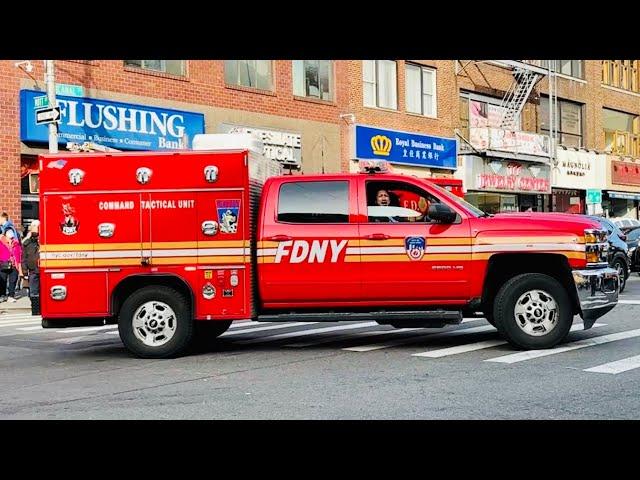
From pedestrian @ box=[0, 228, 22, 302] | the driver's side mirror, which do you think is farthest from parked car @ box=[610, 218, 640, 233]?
the driver's side mirror

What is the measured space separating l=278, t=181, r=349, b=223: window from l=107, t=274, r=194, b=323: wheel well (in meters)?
1.41

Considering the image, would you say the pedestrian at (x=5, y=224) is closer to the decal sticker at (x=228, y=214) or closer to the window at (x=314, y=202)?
the decal sticker at (x=228, y=214)

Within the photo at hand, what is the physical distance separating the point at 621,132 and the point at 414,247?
36748 mm

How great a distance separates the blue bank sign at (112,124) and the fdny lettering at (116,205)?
8.85 metres

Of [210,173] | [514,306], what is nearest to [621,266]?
[514,306]

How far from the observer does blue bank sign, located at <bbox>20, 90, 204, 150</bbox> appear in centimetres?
1905

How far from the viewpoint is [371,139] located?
2784 centimetres

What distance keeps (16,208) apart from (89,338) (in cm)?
792

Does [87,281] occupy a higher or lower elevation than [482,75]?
lower

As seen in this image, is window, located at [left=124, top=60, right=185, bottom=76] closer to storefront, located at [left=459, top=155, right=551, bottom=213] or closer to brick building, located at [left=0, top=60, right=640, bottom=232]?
brick building, located at [left=0, top=60, right=640, bottom=232]

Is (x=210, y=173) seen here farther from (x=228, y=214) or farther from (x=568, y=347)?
(x=568, y=347)
